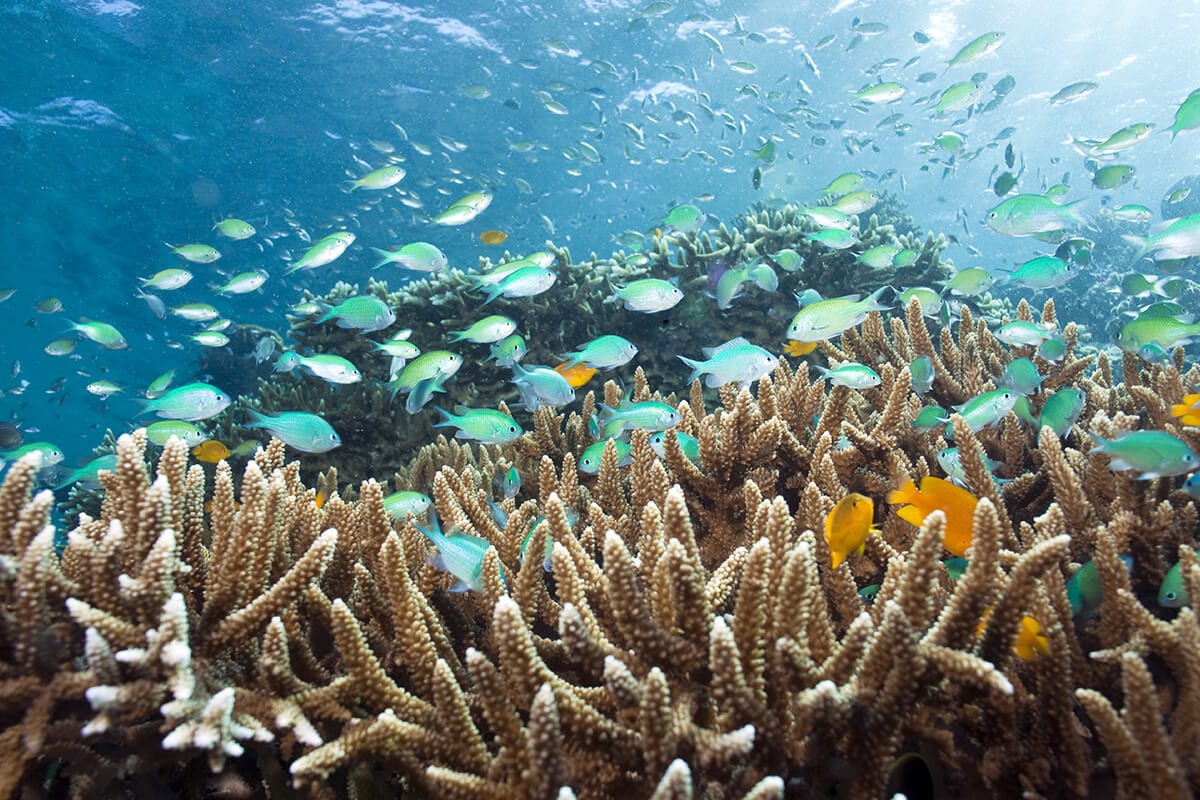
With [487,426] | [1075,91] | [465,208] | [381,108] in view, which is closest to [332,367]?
[487,426]

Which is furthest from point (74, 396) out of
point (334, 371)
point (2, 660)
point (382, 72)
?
point (2, 660)

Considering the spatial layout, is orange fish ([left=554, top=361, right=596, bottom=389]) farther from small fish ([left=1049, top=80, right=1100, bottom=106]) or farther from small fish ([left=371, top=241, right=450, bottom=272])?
small fish ([left=1049, top=80, right=1100, bottom=106])

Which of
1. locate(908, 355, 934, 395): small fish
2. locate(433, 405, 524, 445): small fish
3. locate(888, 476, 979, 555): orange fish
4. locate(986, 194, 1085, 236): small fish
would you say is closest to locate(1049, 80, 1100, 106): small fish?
locate(986, 194, 1085, 236): small fish

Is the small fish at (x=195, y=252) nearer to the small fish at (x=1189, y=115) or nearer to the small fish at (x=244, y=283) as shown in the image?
the small fish at (x=244, y=283)

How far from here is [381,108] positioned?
3130 centimetres

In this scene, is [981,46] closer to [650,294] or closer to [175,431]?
[650,294]

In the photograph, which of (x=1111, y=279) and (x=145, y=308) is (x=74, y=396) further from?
(x=1111, y=279)

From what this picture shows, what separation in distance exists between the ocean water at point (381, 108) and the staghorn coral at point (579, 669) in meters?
13.8

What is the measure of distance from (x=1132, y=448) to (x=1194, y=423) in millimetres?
526

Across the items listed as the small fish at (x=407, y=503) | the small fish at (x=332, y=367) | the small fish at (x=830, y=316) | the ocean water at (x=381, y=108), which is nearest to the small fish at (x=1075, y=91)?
the ocean water at (x=381, y=108)

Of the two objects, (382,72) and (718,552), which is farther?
(382,72)

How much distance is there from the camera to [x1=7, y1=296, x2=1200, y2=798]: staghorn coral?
1450mm

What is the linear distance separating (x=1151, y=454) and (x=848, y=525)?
4.14 feet

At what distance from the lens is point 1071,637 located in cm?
189
